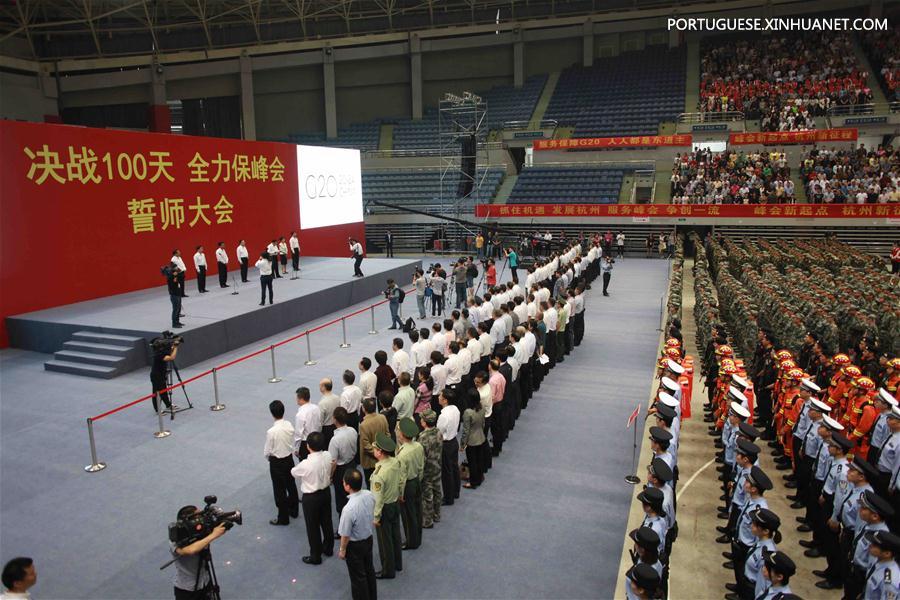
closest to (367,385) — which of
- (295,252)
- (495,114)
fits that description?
(295,252)

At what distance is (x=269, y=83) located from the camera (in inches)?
1394

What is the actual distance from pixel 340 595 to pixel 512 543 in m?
1.74

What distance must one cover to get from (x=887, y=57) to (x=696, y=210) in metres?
13.6

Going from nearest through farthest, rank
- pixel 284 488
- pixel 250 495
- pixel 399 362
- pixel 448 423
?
pixel 284 488, pixel 448 423, pixel 250 495, pixel 399 362

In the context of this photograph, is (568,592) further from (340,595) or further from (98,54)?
(98,54)

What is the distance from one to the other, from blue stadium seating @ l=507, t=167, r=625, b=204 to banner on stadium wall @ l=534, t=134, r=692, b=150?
3.77ft

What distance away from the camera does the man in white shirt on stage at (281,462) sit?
19.8ft

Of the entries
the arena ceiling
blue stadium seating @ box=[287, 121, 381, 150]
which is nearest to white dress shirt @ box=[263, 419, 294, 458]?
the arena ceiling

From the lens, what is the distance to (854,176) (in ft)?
80.9

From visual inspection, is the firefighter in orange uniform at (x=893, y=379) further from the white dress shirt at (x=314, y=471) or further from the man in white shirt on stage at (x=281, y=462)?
the man in white shirt on stage at (x=281, y=462)

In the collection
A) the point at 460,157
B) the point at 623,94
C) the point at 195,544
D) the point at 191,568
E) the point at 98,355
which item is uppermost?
the point at 623,94

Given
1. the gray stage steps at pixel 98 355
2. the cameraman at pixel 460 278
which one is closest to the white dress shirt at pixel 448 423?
the gray stage steps at pixel 98 355

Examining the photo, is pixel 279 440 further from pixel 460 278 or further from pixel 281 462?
pixel 460 278

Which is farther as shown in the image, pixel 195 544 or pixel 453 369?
pixel 453 369
